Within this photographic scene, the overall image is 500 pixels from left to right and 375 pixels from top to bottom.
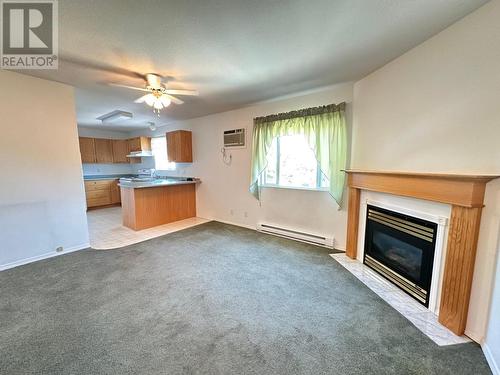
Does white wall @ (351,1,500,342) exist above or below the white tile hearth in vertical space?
above

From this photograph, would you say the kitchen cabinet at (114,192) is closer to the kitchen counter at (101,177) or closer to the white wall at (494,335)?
the kitchen counter at (101,177)

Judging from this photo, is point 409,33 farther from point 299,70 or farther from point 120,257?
point 120,257

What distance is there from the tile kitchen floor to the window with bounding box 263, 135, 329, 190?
2163 mm

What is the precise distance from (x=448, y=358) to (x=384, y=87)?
2570mm

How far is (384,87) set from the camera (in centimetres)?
238

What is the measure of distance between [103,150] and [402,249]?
8.01 m

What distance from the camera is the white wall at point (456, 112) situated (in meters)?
1.47

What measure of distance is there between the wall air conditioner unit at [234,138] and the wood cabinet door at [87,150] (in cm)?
475

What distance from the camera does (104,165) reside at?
6.95 metres

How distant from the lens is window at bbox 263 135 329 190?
3404 mm

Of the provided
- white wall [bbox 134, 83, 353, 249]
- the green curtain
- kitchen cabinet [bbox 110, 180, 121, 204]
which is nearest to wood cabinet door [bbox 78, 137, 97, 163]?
kitchen cabinet [bbox 110, 180, 121, 204]

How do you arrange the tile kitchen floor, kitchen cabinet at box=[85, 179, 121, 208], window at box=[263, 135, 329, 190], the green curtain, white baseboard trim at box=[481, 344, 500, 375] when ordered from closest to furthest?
white baseboard trim at box=[481, 344, 500, 375], the green curtain, window at box=[263, 135, 329, 190], the tile kitchen floor, kitchen cabinet at box=[85, 179, 121, 208]

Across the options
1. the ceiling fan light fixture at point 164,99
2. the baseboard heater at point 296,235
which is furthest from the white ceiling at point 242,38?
the baseboard heater at point 296,235

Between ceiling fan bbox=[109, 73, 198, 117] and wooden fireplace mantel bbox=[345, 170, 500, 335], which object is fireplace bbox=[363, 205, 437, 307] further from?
ceiling fan bbox=[109, 73, 198, 117]
